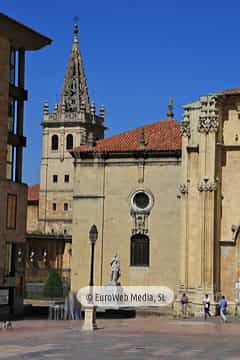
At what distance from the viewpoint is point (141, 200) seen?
50000 millimetres

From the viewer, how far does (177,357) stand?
869 inches

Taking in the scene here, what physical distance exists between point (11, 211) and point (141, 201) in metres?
12.9

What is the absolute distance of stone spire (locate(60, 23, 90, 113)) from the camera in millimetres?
118812

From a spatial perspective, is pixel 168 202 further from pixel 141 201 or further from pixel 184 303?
pixel 184 303

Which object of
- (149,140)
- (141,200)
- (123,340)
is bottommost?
(123,340)

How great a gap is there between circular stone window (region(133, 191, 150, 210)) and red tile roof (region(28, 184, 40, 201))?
72.9m

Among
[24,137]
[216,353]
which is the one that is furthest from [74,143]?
[216,353]

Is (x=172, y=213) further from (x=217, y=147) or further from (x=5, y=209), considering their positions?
(x=5, y=209)

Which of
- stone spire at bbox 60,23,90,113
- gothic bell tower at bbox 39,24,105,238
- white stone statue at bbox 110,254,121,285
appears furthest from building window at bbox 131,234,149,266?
stone spire at bbox 60,23,90,113

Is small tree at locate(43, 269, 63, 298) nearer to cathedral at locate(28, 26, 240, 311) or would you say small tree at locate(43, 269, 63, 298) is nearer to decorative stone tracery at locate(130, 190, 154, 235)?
cathedral at locate(28, 26, 240, 311)

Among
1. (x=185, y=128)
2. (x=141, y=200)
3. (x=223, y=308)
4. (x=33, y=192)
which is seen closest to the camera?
(x=223, y=308)

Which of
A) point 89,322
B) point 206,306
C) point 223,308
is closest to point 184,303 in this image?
point 206,306

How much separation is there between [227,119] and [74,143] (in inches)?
3084

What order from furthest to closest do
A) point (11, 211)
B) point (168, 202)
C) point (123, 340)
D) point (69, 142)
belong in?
1. point (69, 142)
2. point (168, 202)
3. point (11, 211)
4. point (123, 340)
